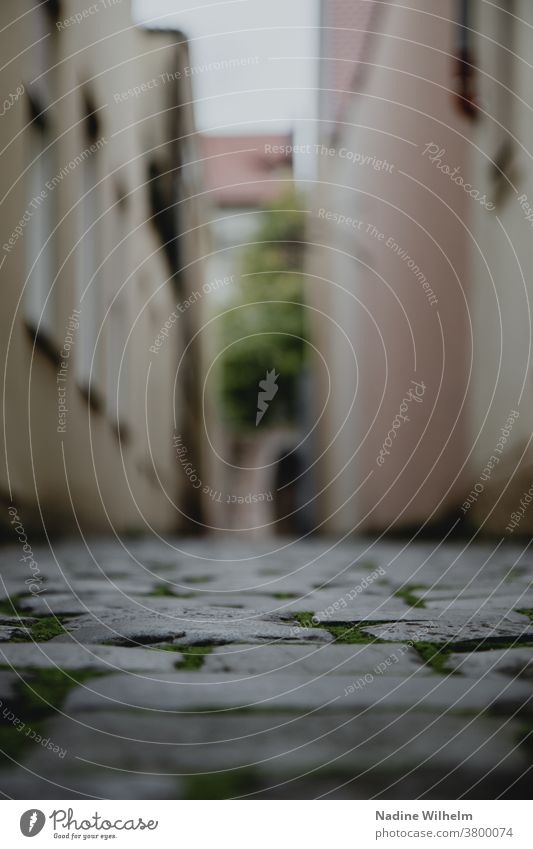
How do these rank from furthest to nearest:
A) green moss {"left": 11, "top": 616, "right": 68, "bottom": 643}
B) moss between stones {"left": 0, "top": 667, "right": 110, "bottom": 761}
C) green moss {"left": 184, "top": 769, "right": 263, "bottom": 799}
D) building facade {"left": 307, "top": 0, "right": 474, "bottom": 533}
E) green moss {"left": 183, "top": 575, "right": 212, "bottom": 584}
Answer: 1. building facade {"left": 307, "top": 0, "right": 474, "bottom": 533}
2. green moss {"left": 183, "top": 575, "right": 212, "bottom": 584}
3. green moss {"left": 11, "top": 616, "right": 68, "bottom": 643}
4. moss between stones {"left": 0, "top": 667, "right": 110, "bottom": 761}
5. green moss {"left": 184, "top": 769, "right": 263, "bottom": 799}

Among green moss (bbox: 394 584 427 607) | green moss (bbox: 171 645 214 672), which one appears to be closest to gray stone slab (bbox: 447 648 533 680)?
green moss (bbox: 171 645 214 672)

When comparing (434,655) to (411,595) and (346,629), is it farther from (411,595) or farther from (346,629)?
(411,595)

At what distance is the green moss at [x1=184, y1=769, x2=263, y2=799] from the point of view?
3.28 feet

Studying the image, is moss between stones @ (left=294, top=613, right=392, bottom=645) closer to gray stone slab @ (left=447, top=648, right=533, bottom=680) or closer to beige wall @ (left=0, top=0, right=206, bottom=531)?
gray stone slab @ (left=447, top=648, right=533, bottom=680)

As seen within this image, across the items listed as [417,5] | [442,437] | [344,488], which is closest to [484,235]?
[442,437]

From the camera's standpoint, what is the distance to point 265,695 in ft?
4.38

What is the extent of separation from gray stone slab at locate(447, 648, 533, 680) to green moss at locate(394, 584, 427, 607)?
2.34 feet

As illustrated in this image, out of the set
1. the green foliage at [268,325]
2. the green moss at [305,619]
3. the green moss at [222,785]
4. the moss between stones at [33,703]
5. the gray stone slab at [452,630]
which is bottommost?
the green moss at [222,785]

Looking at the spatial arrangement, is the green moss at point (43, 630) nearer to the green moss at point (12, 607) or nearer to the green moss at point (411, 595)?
the green moss at point (12, 607)

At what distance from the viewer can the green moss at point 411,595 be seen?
7.72 ft

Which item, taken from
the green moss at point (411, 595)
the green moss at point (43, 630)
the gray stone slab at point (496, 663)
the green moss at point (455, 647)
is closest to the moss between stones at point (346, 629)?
the green moss at point (455, 647)

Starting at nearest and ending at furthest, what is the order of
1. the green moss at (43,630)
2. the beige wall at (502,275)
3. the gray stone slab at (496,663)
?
the gray stone slab at (496,663) < the green moss at (43,630) < the beige wall at (502,275)

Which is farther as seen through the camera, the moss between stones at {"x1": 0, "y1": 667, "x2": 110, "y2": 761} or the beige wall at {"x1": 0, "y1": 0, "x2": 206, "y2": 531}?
the beige wall at {"x1": 0, "y1": 0, "x2": 206, "y2": 531}

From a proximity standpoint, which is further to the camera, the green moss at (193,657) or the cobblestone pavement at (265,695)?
the green moss at (193,657)
